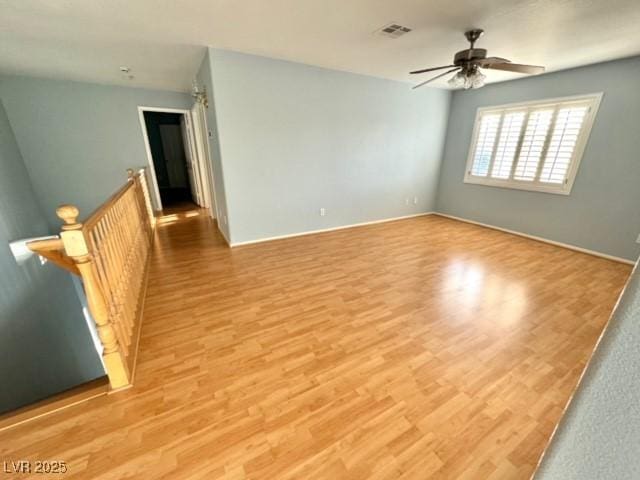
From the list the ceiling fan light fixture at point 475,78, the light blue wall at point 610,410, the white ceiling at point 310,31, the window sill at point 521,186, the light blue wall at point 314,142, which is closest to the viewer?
the light blue wall at point 610,410

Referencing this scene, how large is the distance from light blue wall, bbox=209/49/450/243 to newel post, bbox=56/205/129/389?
2.23 metres

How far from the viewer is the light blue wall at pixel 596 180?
125 inches

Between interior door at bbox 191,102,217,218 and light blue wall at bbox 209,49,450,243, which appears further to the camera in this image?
interior door at bbox 191,102,217,218

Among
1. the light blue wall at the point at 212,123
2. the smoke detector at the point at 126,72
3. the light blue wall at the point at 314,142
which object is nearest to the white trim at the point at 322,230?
the light blue wall at the point at 314,142

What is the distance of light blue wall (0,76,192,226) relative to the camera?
4.12 meters

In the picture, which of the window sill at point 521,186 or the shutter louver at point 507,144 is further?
the shutter louver at point 507,144

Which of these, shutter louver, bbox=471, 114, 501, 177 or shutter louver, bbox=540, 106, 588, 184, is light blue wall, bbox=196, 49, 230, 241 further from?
shutter louver, bbox=540, 106, 588, 184

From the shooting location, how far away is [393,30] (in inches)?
98.0

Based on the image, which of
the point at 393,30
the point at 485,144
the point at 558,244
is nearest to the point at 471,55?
the point at 393,30

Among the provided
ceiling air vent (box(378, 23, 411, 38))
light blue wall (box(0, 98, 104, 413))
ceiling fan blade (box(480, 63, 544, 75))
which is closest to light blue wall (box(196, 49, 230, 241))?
ceiling air vent (box(378, 23, 411, 38))

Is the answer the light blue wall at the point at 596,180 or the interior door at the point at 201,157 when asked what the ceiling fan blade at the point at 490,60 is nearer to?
the light blue wall at the point at 596,180

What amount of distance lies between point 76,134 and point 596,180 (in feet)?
27.3

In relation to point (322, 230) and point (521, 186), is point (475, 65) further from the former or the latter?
point (322, 230)

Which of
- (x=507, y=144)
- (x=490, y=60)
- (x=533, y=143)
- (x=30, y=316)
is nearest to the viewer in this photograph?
(x=490, y=60)
